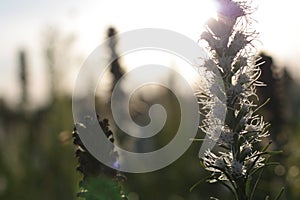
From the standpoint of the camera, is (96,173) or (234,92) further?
(96,173)

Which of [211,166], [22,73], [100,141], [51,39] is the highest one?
[22,73]

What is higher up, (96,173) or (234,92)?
(96,173)

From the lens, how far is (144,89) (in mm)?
8453

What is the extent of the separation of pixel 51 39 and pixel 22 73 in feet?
8.23

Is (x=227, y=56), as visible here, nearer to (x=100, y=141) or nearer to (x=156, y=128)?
(x=100, y=141)

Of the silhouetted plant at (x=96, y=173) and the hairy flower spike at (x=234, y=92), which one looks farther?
the silhouetted plant at (x=96, y=173)

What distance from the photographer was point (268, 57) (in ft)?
19.5

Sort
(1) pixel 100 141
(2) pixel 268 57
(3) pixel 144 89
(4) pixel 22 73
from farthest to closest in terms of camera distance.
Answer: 1. (4) pixel 22 73
2. (3) pixel 144 89
3. (2) pixel 268 57
4. (1) pixel 100 141

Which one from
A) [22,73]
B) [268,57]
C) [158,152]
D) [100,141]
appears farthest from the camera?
[22,73]

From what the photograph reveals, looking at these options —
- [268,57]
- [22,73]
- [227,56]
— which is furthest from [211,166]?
[22,73]

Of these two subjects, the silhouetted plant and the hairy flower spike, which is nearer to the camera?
the hairy flower spike

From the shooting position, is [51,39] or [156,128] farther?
[51,39]

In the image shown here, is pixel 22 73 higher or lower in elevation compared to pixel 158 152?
higher

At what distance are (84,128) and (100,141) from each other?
0.13m
